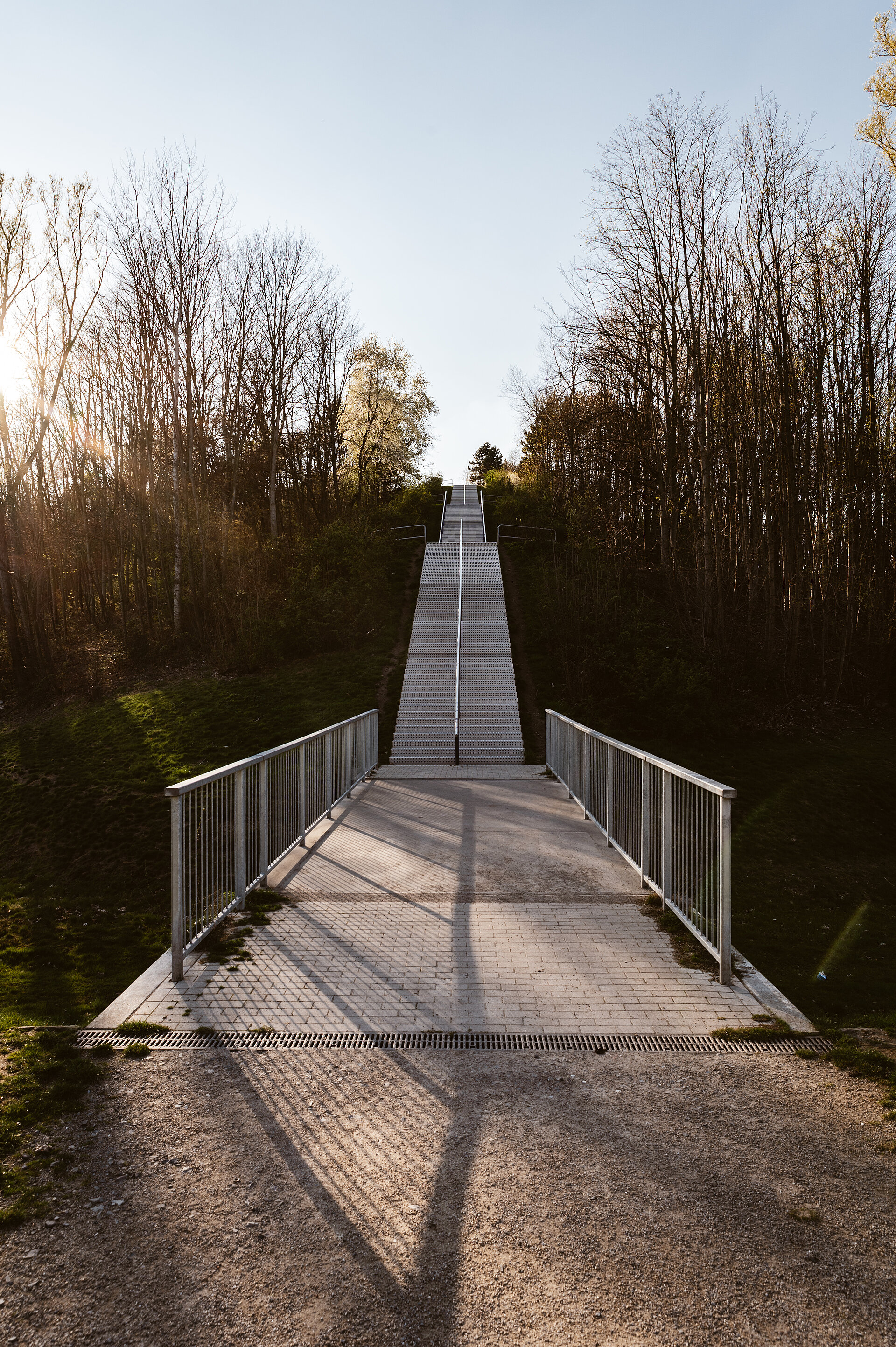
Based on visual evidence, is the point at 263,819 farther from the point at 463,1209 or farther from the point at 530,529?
the point at 530,529

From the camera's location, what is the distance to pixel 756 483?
17141mm

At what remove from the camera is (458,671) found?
1875 cm

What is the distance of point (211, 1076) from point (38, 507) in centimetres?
2388

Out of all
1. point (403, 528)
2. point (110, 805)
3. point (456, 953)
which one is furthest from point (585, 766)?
point (403, 528)

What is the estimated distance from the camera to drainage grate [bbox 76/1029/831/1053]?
387 centimetres

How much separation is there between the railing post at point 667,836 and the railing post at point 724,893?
1.10m

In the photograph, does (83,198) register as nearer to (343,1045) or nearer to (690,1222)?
(343,1045)

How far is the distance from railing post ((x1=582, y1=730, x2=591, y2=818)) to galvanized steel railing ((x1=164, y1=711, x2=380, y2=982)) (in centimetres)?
314

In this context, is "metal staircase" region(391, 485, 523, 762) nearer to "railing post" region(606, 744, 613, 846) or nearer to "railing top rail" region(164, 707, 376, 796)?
"railing post" region(606, 744, 613, 846)

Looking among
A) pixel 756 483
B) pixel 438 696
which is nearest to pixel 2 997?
pixel 438 696

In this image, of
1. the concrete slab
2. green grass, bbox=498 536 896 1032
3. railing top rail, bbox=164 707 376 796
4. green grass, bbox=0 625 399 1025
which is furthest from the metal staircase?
railing top rail, bbox=164 707 376 796

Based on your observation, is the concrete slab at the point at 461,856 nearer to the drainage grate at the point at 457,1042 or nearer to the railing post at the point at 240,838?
the railing post at the point at 240,838

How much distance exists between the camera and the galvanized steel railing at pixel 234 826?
4.70 metres

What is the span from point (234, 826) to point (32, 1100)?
2578 mm
